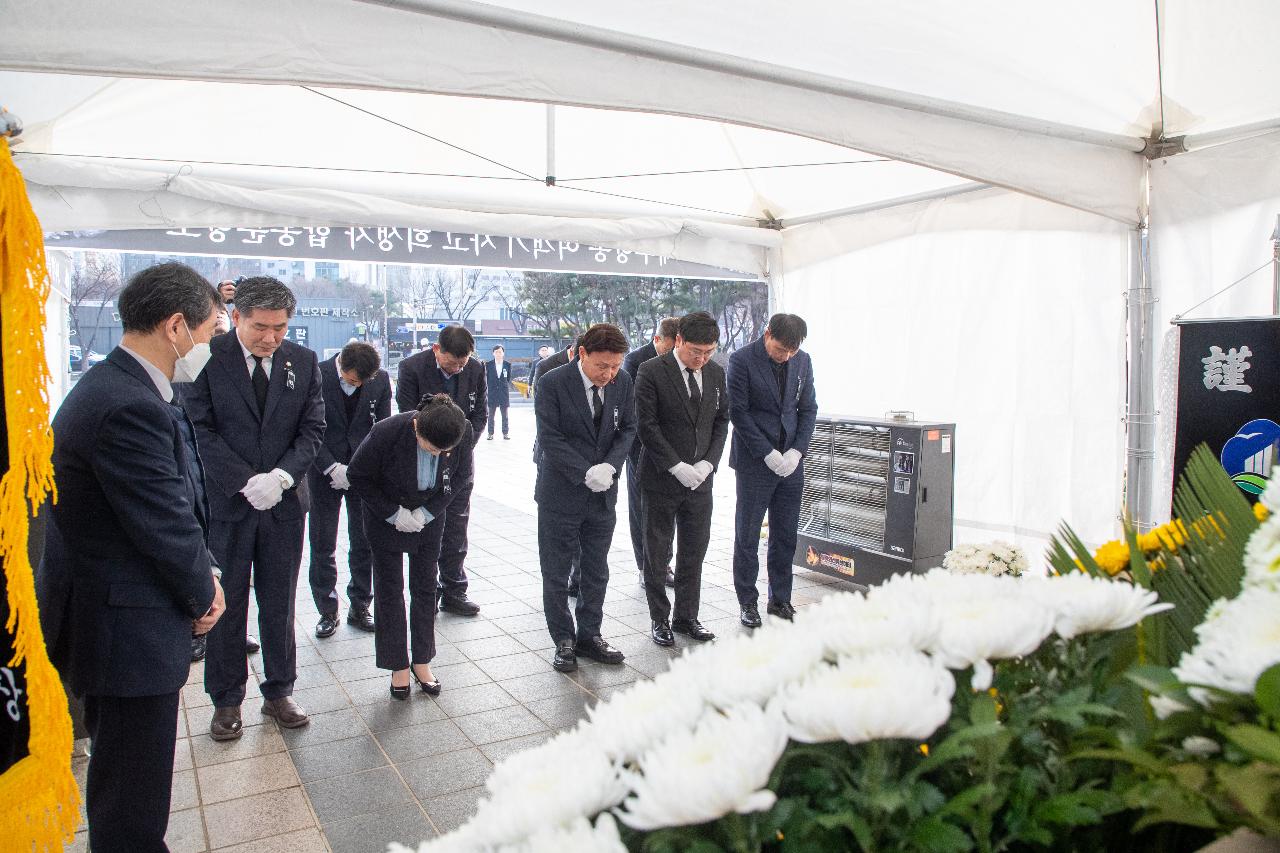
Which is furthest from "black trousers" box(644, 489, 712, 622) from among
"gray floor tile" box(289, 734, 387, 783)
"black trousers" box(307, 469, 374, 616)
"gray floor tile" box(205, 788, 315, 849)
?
"gray floor tile" box(205, 788, 315, 849)

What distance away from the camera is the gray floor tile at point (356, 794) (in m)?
3.38

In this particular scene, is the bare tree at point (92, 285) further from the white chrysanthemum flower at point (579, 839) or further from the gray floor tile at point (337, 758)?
the white chrysanthemum flower at point (579, 839)

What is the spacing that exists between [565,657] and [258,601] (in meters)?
1.60

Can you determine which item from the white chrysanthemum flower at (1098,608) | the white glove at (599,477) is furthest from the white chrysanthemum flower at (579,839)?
the white glove at (599,477)

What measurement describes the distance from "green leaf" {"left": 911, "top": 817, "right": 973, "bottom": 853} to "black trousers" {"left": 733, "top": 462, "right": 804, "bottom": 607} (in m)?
4.95

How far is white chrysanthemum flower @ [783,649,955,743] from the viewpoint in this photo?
2.40ft

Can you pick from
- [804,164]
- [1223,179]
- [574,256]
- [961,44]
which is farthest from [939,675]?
[574,256]

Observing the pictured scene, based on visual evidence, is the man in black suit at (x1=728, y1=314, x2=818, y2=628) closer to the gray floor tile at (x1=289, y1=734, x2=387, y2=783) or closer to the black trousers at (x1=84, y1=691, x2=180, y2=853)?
the gray floor tile at (x1=289, y1=734, x2=387, y2=783)

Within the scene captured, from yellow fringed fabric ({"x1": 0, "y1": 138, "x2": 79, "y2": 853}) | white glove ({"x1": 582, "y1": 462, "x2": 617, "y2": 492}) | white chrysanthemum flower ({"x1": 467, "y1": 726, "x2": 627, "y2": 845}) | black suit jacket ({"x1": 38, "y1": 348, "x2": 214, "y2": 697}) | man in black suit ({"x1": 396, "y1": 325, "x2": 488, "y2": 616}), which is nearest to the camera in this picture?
white chrysanthemum flower ({"x1": 467, "y1": 726, "x2": 627, "y2": 845})

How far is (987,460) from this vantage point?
6.18m

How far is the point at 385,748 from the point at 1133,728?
3.57 meters

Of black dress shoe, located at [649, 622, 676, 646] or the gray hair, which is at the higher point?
the gray hair

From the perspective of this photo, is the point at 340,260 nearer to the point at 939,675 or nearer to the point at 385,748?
the point at 385,748

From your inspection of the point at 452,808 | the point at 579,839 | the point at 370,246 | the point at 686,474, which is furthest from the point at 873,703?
the point at 370,246
